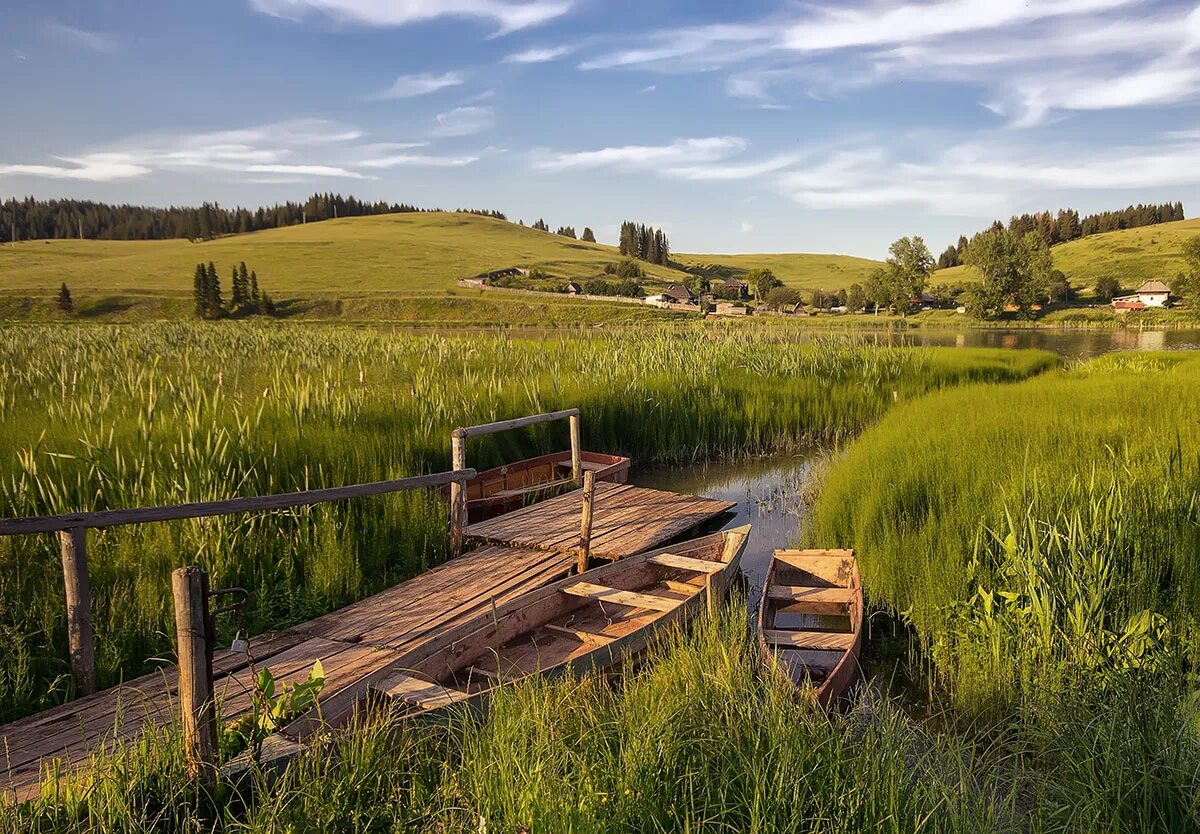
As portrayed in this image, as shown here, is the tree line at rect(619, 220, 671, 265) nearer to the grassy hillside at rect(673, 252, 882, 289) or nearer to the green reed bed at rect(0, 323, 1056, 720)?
the grassy hillside at rect(673, 252, 882, 289)

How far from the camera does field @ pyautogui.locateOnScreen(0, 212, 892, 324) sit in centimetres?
7419

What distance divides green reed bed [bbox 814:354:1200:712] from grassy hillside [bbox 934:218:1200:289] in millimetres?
119167

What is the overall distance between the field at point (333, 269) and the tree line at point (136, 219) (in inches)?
656

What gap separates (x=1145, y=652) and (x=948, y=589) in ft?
5.06

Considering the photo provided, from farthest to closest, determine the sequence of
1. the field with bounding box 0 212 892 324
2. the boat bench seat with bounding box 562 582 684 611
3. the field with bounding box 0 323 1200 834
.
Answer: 1. the field with bounding box 0 212 892 324
2. the boat bench seat with bounding box 562 582 684 611
3. the field with bounding box 0 323 1200 834

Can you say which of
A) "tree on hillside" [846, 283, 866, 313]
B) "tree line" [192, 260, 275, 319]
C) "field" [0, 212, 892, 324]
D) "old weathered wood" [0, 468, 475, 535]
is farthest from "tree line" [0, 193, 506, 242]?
"old weathered wood" [0, 468, 475, 535]

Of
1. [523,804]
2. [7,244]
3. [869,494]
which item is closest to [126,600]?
[523,804]

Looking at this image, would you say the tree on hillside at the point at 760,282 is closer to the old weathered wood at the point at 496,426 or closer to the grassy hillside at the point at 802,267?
the grassy hillside at the point at 802,267

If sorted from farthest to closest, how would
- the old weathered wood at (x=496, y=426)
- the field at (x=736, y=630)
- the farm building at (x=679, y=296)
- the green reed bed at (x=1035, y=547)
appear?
the farm building at (x=679, y=296)
the old weathered wood at (x=496, y=426)
the green reed bed at (x=1035, y=547)
the field at (x=736, y=630)

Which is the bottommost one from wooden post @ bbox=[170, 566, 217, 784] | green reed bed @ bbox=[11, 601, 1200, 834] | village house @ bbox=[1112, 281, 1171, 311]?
green reed bed @ bbox=[11, 601, 1200, 834]

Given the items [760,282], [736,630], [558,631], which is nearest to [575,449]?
[558,631]

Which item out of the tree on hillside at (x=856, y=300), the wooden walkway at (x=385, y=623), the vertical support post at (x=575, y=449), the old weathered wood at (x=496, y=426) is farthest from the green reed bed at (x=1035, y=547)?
the tree on hillside at (x=856, y=300)

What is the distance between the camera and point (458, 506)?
854cm

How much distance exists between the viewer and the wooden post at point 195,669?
3539 millimetres
